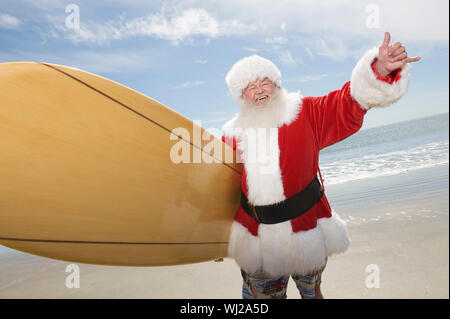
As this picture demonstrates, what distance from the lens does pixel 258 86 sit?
4.20 feet

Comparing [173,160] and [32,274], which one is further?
[32,274]

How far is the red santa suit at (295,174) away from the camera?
1.12 meters

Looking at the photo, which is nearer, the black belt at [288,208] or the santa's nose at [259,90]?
the black belt at [288,208]

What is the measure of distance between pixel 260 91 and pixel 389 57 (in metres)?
0.56

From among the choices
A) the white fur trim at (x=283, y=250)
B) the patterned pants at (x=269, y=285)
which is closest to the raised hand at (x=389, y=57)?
the white fur trim at (x=283, y=250)

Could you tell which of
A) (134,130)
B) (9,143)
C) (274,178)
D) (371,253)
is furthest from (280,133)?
(371,253)

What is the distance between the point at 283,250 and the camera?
1.15 metres

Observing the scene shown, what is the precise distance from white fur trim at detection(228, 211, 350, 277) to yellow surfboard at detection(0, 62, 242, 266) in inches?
8.5

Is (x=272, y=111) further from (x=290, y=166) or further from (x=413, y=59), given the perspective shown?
(x=413, y=59)
